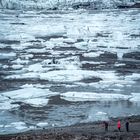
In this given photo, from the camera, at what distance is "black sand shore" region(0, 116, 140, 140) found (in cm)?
1144

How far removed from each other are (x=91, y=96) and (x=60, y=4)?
31.6 m

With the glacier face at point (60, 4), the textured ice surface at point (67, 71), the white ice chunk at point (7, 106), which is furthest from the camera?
the glacier face at point (60, 4)

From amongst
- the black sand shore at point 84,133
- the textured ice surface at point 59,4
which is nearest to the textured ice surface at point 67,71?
the black sand shore at point 84,133

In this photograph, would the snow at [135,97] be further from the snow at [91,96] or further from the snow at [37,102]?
the snow at [37,102]

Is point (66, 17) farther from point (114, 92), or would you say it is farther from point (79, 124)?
point (79, 124)

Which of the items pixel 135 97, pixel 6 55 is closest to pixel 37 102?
pixel 135 97

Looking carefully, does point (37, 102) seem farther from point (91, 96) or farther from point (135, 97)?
point (135, 97)

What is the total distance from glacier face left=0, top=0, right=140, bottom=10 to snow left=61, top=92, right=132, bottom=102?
95.1 ft

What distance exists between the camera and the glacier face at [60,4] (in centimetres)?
4444

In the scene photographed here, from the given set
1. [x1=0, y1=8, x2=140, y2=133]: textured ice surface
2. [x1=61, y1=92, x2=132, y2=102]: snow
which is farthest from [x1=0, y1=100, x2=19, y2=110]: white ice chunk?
[x1=61, y1=92, x2=132, y2=102]: snow

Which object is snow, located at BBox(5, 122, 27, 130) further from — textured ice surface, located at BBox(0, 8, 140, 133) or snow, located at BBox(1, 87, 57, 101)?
snow, located at BBox(1, 87, 57, 101)

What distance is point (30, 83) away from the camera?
17.6 metres

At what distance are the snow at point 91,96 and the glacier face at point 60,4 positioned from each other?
29.0 meters

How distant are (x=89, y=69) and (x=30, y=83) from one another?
3453 millimetres
